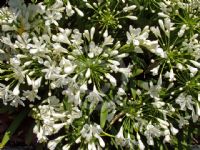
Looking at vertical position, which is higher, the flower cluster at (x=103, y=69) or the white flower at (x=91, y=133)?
the flower cluster at (x=103, y=69)

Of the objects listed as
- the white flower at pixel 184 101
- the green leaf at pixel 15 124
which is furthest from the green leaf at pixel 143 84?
the green leaf at pixel 15 124

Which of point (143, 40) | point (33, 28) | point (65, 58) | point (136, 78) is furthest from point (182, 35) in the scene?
point (33, 28)

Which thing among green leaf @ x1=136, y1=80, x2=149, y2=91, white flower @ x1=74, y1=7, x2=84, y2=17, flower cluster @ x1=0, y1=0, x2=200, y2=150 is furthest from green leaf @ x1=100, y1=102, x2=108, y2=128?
white flower @ x1=74, y1=7, x2=84, y2=17

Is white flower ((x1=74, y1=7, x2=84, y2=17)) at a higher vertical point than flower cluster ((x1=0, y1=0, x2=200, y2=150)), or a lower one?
higher

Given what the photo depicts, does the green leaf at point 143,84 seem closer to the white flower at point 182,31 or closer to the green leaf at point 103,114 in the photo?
the green leaf at point 103,114

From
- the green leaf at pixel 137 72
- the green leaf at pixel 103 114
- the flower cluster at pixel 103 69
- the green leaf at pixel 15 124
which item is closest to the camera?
the flower cluster at pixel 103 69

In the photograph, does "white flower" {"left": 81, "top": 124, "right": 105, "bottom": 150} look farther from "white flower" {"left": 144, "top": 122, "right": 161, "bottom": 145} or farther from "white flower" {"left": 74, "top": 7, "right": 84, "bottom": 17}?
"white flower" {"left": 74, "top": 7, "right": 84, "bottom": 17}

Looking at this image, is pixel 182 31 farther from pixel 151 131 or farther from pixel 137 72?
pixel 151 131

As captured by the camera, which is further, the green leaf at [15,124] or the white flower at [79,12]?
the green leaf at [15,124]

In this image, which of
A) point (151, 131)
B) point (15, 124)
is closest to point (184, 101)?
point (151, 131)

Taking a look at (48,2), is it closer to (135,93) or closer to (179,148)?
(135,93)
